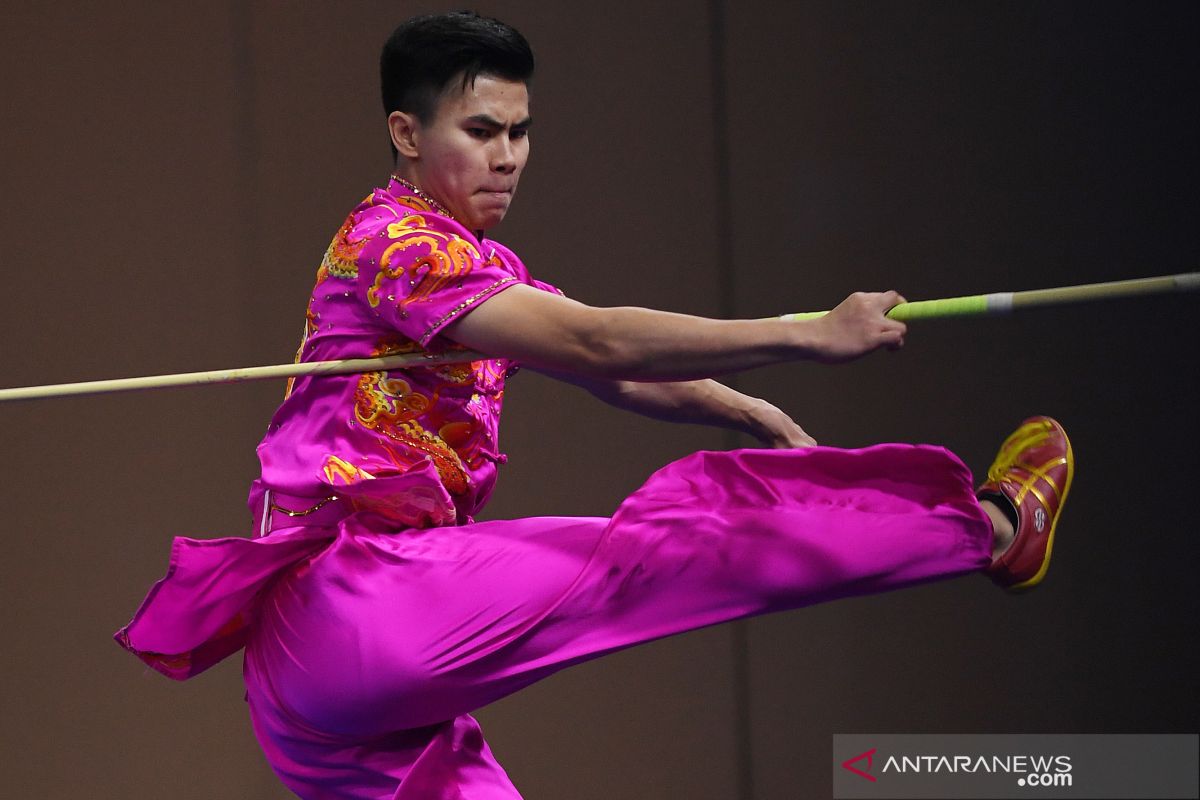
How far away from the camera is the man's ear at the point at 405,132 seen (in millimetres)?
1785

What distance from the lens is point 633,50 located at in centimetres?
310

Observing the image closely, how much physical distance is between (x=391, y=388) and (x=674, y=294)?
1514mm

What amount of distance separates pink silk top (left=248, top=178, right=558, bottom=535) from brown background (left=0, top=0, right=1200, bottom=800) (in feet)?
4.22

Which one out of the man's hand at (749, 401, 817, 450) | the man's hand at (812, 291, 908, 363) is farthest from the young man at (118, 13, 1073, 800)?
the man's hand at (749, 401, 817, 450)

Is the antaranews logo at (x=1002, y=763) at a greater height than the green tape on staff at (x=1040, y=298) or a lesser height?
lesser

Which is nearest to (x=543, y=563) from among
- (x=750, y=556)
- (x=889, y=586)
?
(x=750, y=556)

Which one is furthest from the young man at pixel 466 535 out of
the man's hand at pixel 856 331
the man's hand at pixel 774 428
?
the man's hand at pixel 774 428

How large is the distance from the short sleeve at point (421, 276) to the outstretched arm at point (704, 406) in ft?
1.19

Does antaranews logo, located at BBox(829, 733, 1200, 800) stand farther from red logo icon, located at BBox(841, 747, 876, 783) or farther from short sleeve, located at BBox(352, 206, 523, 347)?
short sleeve, located at BBox(352, 206, 523, 347)

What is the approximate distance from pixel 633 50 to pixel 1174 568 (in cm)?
145

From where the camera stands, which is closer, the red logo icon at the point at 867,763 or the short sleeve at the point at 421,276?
the short sleeve at the point at 421,276

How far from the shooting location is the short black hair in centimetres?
176

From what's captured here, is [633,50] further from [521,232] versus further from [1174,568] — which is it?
[1174,568]

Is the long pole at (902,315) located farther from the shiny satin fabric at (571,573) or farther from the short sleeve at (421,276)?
the shiny satin fabric at (571,573)
